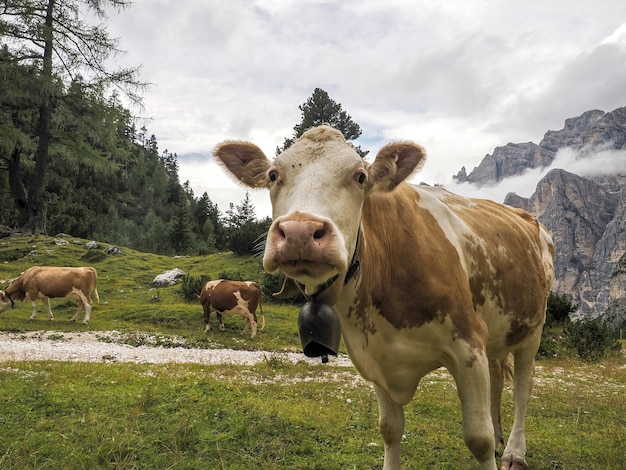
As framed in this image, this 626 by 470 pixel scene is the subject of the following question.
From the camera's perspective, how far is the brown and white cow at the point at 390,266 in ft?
7.61

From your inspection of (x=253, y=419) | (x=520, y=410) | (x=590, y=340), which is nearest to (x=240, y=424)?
(x=253, y=419)

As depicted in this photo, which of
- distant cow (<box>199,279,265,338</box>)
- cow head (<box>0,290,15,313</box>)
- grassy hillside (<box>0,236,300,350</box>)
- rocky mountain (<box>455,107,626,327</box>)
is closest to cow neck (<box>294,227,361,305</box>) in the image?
grassy hillside (<box>0,236,300,350</box>)

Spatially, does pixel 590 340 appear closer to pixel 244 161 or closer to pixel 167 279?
pixel 244 161

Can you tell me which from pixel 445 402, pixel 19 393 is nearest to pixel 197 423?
pixel 19 393

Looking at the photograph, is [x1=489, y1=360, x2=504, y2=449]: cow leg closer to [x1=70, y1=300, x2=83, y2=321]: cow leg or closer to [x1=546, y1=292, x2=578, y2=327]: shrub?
[x1=70, y1=300, x2=83, y2=321]: cow leg

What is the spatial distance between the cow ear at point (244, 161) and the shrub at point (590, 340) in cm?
1473

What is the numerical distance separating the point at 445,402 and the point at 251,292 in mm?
9305

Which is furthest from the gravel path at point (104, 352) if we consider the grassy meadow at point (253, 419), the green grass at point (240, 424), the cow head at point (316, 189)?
the cow head at point (316, 189)

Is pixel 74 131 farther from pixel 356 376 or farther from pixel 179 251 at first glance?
pixel 356 376

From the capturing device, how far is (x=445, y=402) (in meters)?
6.80

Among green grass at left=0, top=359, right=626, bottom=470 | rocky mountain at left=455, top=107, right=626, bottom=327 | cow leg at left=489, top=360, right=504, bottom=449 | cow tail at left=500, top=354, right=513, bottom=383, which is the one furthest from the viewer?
rocky mountain at left=455, top=107, right=626, bottom=327

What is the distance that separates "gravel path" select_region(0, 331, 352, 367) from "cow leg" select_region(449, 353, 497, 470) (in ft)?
24.2

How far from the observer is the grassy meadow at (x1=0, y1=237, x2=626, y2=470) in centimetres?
413

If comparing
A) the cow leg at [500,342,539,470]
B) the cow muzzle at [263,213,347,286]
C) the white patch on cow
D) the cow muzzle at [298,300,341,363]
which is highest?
the white patch on cow
